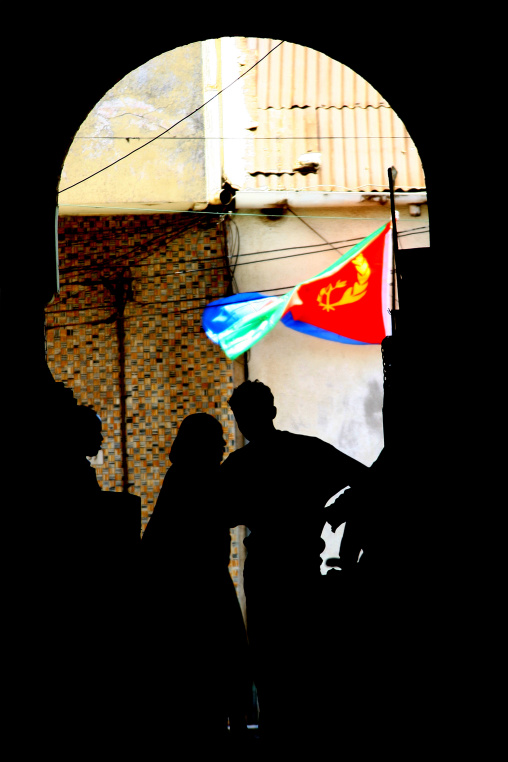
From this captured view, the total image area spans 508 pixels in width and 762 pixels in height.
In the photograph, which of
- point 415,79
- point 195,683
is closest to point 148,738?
point 195,683

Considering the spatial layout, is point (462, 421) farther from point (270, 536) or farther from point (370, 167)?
point (370, 167)

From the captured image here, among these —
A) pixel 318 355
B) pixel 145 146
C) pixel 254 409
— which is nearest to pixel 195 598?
pixel 254 409

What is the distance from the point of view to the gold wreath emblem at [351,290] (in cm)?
816

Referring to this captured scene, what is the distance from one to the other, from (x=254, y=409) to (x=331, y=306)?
479 cm

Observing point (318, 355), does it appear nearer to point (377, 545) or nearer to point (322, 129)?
point (322, 129)

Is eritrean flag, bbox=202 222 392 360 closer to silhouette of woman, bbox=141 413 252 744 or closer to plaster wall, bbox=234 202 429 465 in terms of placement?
plaster wall, bbox=234 202 429 465

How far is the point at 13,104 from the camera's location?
3.45 m

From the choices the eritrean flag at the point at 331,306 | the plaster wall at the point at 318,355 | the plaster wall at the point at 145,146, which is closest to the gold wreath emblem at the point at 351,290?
the eritrean flag at the point at 331,306

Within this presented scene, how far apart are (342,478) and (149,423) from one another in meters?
5.38

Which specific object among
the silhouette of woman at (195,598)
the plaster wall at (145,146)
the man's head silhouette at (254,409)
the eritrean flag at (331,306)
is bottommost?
the silhouette of woman at (195,598)

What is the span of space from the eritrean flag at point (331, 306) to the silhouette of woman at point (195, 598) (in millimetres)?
4337

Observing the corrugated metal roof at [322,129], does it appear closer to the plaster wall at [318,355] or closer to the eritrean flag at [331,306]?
the plaster wall at [318,355]

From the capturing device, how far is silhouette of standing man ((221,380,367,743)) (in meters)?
3.50

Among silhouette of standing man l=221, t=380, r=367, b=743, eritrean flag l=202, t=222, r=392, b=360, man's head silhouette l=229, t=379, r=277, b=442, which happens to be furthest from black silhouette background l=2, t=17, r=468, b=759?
eritrean flag l=202, t=222, r=392, b=360
